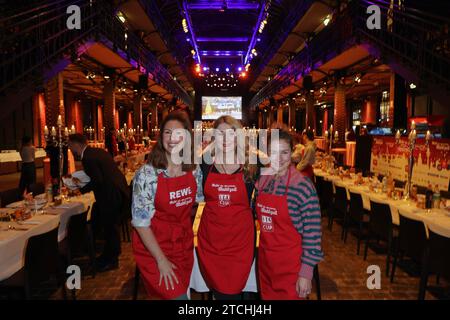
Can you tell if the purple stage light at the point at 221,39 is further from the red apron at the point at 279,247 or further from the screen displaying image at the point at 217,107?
the red apron at the point at 279,247

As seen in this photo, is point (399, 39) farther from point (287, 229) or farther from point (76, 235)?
point (76, 235)

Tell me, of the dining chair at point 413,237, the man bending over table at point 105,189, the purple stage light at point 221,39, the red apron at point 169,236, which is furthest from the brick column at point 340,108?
the purple stage light at point 221,39

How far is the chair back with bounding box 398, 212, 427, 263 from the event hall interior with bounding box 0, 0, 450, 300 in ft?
0.06

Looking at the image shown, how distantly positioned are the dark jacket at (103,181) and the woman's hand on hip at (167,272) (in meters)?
2.89

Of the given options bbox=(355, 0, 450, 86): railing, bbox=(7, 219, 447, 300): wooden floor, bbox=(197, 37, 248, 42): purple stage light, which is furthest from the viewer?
bbox=(197, 37, 248, 42): purple stage light

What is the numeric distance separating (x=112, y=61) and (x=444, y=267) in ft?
42.5

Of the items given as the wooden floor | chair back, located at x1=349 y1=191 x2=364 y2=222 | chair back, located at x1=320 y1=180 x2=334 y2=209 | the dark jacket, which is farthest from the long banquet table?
the dark jacket

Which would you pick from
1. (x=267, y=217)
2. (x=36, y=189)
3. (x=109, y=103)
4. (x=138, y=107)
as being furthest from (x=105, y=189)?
(x=138, y=107)

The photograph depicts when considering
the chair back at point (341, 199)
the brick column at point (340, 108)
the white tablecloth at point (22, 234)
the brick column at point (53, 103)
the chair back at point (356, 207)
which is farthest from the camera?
the brick column at point (340, 108)

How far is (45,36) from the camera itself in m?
9.12

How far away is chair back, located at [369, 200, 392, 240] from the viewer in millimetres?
4808

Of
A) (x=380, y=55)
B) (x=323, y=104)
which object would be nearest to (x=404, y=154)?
(x=380, y=55)

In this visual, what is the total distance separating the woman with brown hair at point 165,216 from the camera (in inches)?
86.6

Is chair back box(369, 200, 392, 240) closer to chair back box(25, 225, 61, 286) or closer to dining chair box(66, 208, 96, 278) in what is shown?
dining chair box(66, 208, 96, 278)
